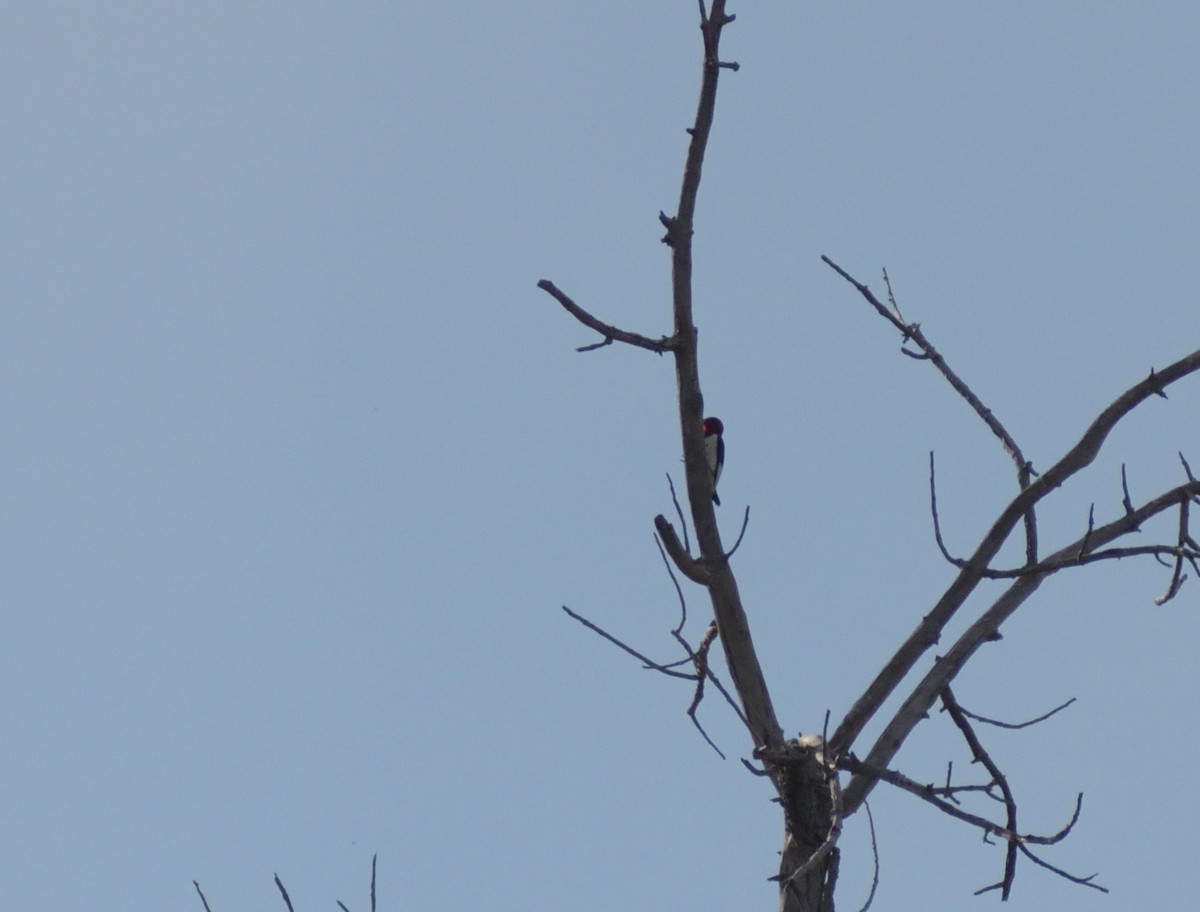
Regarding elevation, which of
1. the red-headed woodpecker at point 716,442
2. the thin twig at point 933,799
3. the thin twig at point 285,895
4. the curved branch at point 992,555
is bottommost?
the thin twig at point 285,895

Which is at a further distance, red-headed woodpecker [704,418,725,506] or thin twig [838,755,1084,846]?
red-headed woodpecker [704,418,725,506]

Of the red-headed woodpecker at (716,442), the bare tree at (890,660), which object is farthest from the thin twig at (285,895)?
the red-headed woodpecker at (716,442)

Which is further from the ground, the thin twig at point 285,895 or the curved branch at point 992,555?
the curved branch at point 992,555

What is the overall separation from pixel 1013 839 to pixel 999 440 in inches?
51.8

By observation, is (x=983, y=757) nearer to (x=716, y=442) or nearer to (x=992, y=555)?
(x=992, y=555)

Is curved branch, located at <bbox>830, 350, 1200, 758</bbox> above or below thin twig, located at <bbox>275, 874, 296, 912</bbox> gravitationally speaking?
above

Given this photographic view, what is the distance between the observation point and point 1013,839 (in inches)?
144

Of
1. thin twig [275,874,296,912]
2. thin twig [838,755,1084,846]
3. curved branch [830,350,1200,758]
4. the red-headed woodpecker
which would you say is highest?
the red-headed woodpecker

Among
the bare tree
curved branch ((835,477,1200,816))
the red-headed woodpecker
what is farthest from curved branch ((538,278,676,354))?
the red-headed woodpecker

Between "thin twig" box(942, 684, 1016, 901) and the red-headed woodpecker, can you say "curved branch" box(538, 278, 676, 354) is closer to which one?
"thin twig" box(942, 684, 1016, 901)

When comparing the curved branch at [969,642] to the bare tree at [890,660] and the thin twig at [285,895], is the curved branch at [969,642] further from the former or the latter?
the thin twig at [285,895]

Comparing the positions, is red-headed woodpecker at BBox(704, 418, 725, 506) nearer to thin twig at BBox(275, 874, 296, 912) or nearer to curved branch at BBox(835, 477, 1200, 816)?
curved branch at BBox(835, 477, 1200, 816)

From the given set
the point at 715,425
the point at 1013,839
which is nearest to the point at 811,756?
the point at 1013,839

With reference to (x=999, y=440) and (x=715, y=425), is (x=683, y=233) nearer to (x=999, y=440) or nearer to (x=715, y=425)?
(x=999, y=440)
